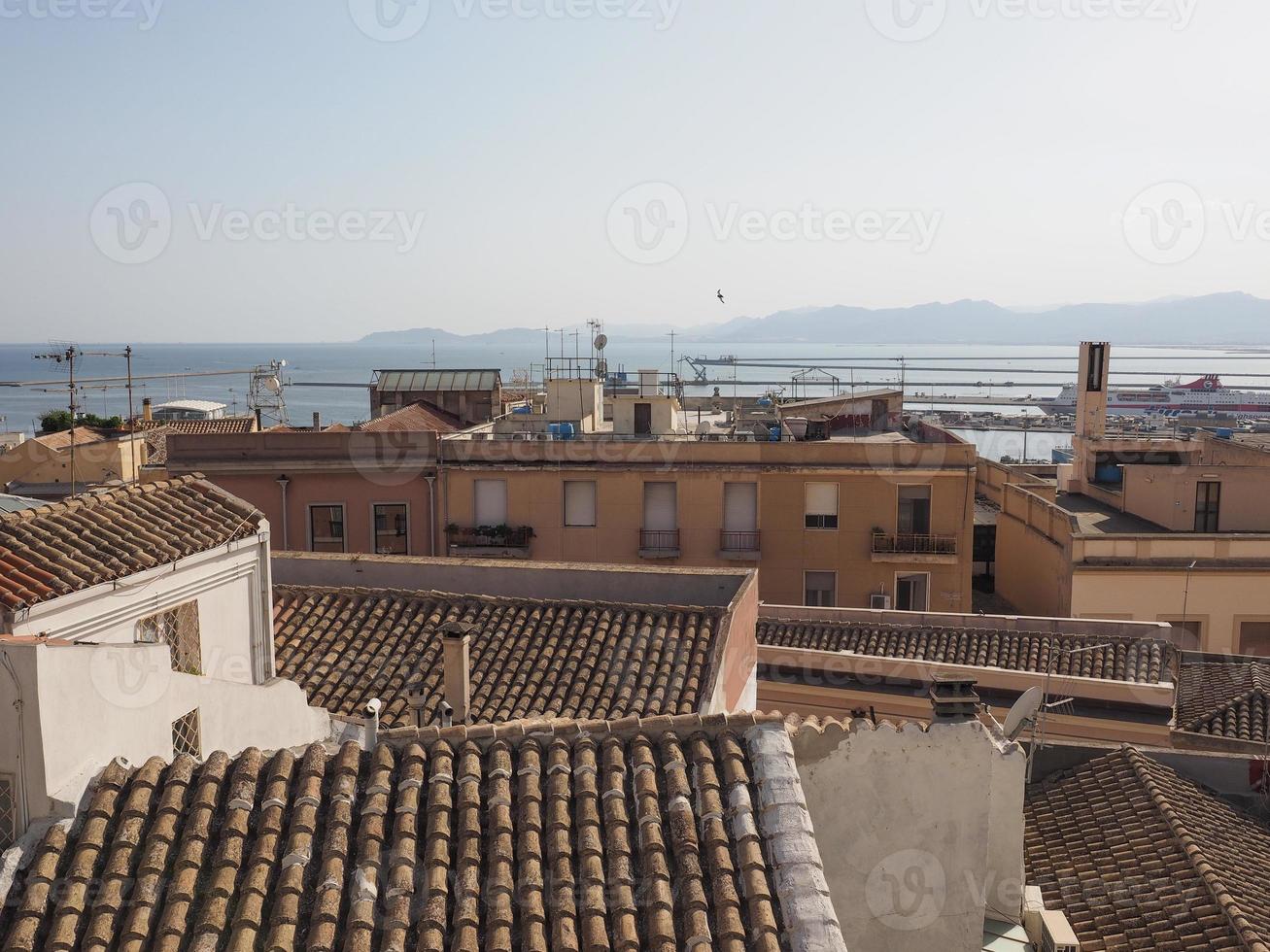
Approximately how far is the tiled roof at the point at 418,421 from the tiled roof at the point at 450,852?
21.1 m

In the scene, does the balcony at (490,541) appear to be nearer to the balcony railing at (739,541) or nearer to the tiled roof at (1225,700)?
the balcony railing at (739,541)

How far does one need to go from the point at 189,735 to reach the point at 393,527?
Result: 1683 centimetres

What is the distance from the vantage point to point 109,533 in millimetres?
7684

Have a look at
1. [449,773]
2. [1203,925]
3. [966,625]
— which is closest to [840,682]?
[966,625]

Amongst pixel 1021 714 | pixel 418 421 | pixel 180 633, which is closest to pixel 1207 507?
pixel 1021 714

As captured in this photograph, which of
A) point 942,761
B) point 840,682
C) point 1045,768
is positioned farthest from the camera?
point 840,682

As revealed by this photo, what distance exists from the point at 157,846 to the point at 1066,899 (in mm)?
7220

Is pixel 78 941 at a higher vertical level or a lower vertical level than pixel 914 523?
higher

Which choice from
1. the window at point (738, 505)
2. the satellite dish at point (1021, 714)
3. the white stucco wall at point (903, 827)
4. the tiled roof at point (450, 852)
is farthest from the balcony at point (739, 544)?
the tiled roof at point (450, 852)

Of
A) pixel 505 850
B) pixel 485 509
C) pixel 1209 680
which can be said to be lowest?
pixel 1209 680

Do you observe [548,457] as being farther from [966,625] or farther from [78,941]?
[78,941]

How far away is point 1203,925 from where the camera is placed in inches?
316

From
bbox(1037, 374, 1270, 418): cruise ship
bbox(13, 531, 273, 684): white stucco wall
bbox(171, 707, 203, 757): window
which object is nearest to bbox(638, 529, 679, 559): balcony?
bbox(13, 531, 273, 684): white stucco wall

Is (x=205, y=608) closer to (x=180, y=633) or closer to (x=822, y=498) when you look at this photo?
(x=180, y=633)
